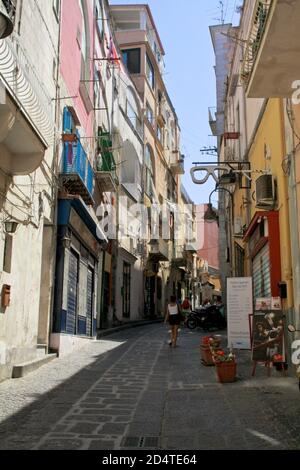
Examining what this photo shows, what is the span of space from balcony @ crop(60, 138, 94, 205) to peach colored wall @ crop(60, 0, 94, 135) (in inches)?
68.3

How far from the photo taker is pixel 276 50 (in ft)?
24.0

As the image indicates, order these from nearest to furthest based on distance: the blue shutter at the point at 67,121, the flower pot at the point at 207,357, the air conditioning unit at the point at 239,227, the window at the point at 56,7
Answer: the flower pot at the point at 207,357
the window at the point at 56,7
the blue shutter at the point at 67,121
the air conditioning unit at the point at 239,227

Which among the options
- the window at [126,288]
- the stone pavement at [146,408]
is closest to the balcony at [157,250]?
the window at [126,288]

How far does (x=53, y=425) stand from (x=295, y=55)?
19.4ft

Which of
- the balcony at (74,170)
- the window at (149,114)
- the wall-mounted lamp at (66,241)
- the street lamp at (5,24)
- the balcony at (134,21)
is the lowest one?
the wall-mounted lamp at (66,241)

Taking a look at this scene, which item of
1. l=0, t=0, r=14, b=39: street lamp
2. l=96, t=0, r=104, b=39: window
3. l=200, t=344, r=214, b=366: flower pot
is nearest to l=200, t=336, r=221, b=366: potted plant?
l=200, t=344, r=214, b=366: flower pot

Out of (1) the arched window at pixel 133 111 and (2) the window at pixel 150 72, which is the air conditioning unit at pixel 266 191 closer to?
(1) the arched window at pixel 133 111

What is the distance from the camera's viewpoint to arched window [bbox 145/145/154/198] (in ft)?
97.6

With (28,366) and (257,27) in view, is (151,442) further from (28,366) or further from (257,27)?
(257,27)

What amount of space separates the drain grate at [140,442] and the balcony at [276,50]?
17.6ft

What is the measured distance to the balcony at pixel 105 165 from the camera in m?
18.0

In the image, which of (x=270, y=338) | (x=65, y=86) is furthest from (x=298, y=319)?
(x=65, y=86)

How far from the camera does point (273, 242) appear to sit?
35.9 feet

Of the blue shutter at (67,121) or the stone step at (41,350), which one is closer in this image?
the stone step at (41,350)
